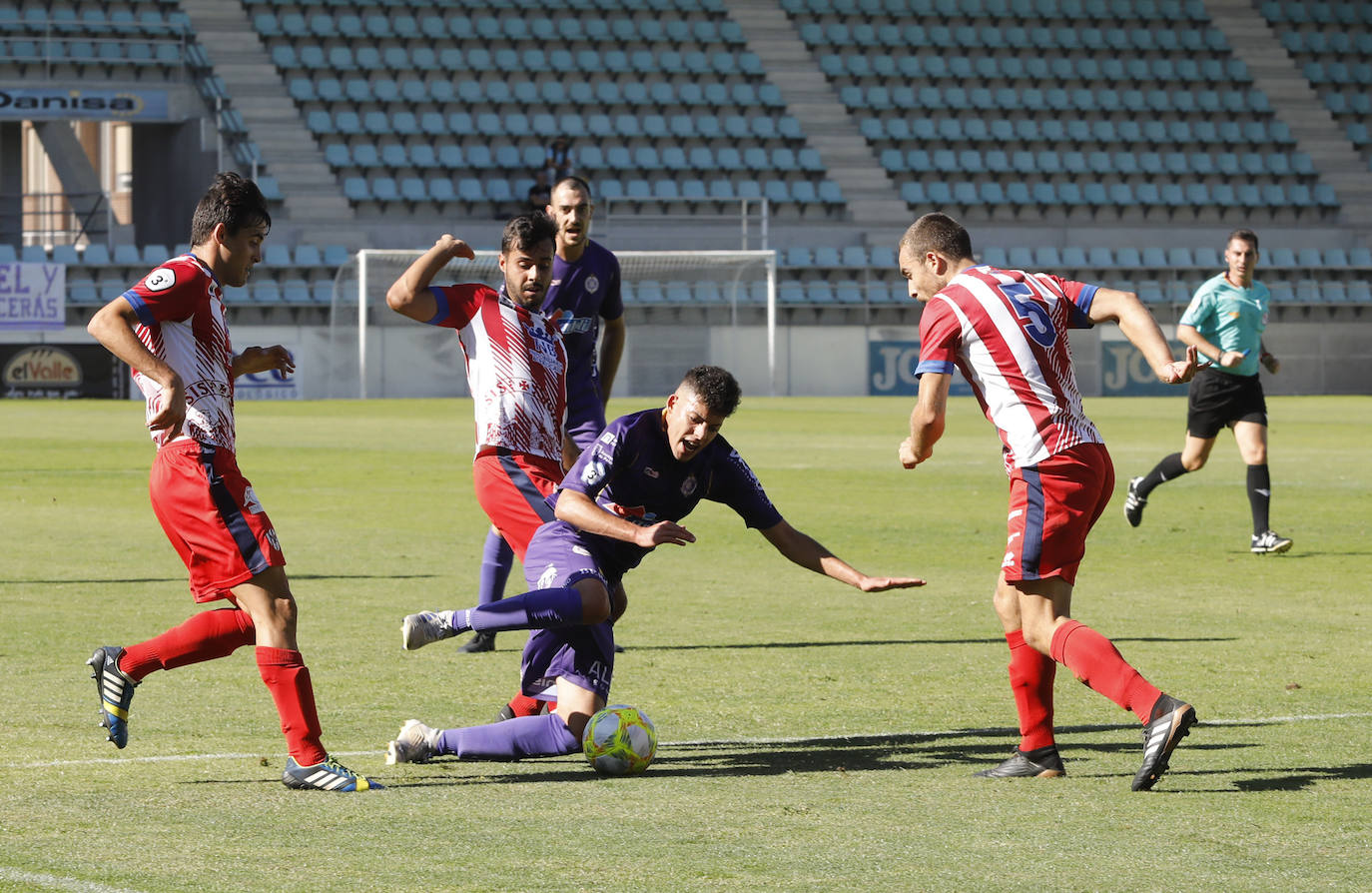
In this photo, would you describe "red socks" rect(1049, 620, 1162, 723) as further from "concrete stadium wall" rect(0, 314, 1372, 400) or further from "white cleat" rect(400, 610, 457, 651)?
"concrete stadium wall" rect(0, 314, 1372, 400)

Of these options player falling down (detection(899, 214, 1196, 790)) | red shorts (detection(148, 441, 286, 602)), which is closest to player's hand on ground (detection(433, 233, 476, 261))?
red shorts (detection(148, 441, 286, 602))

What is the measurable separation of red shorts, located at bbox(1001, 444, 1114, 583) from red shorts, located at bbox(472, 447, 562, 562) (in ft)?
6.68

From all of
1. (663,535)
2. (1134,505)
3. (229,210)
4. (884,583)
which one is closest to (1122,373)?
(1134,505)

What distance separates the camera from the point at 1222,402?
12.3m

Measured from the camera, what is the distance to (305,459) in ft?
67.8

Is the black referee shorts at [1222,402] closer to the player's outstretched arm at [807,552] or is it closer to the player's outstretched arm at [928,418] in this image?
the player's outstretched arm at [807,552]

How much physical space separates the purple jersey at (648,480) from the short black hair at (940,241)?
854 mm

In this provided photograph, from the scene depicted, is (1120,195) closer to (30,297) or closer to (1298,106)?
(1298,106)

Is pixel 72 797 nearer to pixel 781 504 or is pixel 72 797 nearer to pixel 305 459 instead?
pixel 781 504

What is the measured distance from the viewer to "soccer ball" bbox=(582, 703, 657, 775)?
5.54 metres

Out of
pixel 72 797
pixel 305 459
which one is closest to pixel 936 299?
pixel 72 797

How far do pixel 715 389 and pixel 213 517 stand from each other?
5.00ft

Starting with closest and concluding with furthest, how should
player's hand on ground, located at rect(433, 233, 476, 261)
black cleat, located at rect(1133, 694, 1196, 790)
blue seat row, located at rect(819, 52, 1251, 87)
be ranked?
black cleat, located at rect(1133, 694, 1196, 790) → player's hand on ground, located at rect(433, 233, 476, 261) → blue seat row, located at rect(819, 52, 1251, 87)

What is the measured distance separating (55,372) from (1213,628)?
96.5 ft
